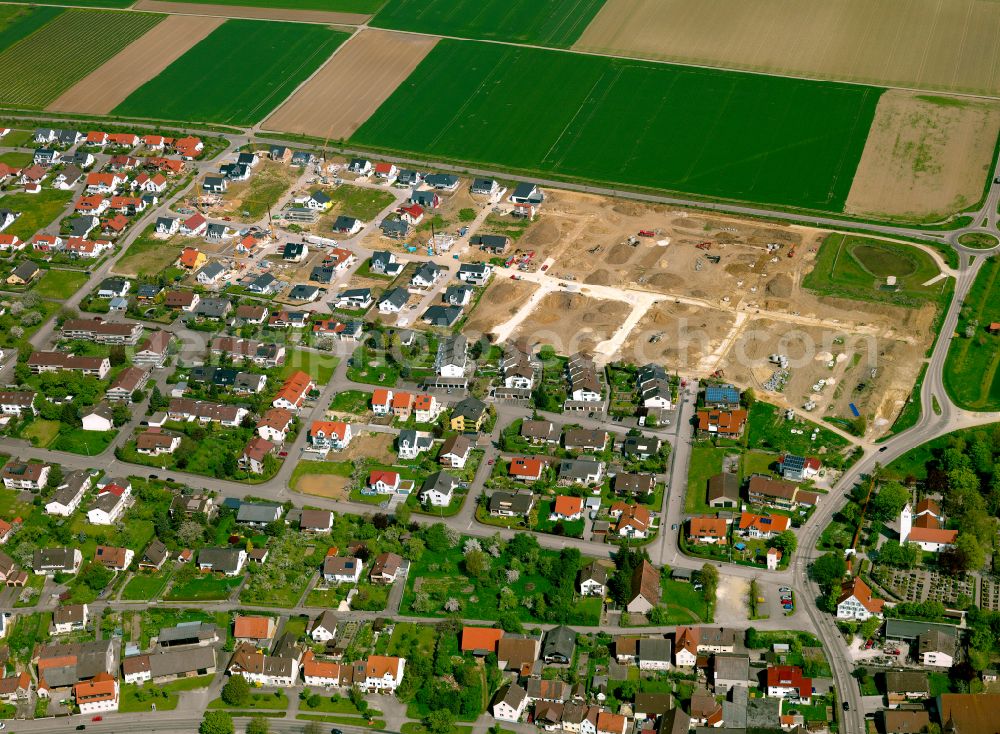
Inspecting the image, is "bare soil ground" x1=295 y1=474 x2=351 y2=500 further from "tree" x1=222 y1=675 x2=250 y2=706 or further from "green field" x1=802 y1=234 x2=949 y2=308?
"green field" x1=802 y1=234 x2=949 y2=308

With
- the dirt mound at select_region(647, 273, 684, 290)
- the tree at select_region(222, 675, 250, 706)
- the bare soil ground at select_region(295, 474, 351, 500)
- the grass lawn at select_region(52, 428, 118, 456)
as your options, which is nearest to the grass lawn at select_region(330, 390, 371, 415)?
the bare soil ground at select_region(295, 474, 351, 500)

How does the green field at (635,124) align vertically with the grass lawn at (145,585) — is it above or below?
above

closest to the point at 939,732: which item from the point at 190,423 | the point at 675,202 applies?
the point at 190,423

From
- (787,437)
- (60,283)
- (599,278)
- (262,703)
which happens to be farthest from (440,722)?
(60,283)

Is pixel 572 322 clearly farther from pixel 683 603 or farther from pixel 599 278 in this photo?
pixel 683 603

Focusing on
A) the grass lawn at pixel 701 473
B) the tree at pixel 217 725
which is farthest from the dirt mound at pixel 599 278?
the tree at pixel 217 725

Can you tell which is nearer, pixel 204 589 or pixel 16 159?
pixel 204 589

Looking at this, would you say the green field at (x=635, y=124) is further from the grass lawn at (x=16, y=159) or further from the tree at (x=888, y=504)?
the tree at (x=888, y=504)
